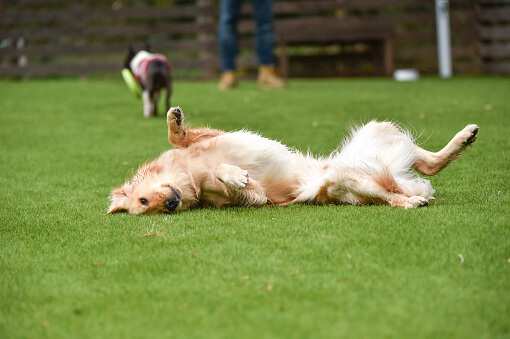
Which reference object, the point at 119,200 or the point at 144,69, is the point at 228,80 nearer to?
the point at 144,69

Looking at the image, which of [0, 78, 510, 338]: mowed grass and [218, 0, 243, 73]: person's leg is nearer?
[0, 78, 510, 338]: mowed grass

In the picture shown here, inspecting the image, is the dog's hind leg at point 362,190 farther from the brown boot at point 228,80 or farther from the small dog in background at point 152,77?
the brown boot at point 228,80

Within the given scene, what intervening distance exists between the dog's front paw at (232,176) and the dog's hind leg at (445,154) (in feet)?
3.26

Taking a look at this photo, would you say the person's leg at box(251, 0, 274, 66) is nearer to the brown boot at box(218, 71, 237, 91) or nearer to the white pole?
the brown boot at box(218, 71, 237, 91)

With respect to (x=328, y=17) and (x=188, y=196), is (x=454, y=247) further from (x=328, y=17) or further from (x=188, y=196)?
(x=328, y=17)

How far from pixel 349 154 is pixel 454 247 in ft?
3.86

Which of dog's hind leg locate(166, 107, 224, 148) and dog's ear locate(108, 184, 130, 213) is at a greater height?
dog's hind leg locate(166, 107, 224, 148)

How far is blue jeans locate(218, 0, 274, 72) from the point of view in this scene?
7.94 metres

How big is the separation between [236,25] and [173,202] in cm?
546

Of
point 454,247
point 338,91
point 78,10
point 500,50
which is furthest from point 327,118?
point 78,10

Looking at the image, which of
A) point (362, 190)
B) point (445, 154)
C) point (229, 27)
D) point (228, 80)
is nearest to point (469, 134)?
point (445, 154)

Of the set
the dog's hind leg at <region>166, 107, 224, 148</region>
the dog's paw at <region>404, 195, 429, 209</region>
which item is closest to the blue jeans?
the dog's hind leg at <region>166, 107, 224, 148</region>

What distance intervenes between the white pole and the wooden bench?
0.88 meters

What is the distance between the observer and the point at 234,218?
2.94 meters
